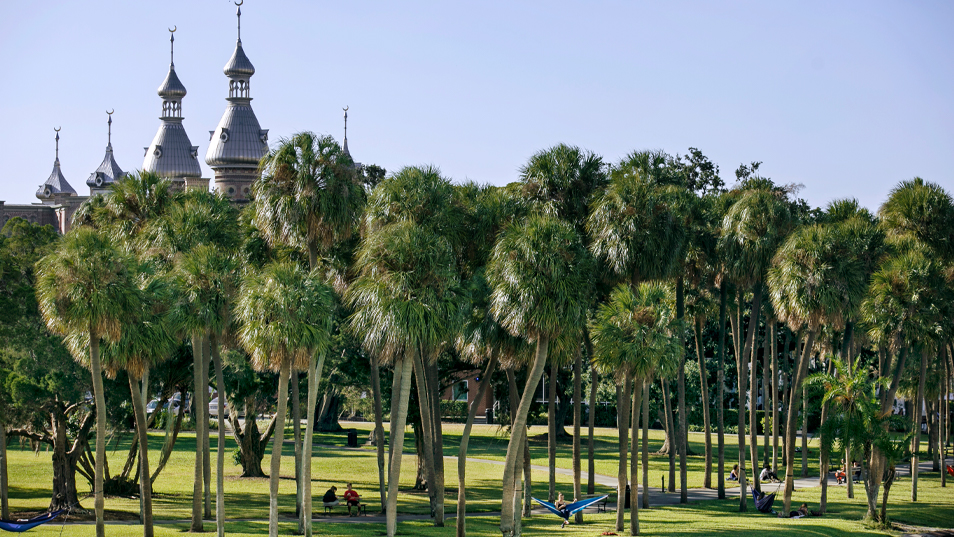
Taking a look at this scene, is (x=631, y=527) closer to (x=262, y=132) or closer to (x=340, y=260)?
(x=340, y=260)

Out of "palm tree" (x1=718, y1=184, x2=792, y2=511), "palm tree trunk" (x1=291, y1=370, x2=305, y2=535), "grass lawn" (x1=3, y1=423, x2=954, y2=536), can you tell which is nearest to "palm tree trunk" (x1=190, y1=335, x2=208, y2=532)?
"grass lawn" (x1=3, y1=423, x2=954, y2=536)

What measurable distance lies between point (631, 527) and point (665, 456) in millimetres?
28558

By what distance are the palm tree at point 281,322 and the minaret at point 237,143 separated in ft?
245

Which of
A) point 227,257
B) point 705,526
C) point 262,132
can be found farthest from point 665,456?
point 262,132

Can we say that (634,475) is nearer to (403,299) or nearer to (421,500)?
(403,299)

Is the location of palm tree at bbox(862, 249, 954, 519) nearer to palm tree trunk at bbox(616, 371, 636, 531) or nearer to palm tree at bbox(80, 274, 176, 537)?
palm tree trunk at bbox(616, 371, 636, 531)

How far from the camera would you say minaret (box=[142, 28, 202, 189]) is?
110m

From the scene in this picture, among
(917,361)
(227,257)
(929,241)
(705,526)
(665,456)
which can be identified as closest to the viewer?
(227,257)

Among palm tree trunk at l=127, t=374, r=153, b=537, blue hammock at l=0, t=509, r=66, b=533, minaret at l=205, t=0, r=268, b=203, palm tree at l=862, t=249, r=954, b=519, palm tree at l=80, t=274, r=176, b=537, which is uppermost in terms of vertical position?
minaret at l=205, t=0, r=268, b=203

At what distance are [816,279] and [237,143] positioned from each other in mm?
75530

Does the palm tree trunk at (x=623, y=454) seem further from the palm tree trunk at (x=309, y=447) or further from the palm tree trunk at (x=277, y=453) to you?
the palm tree trunk at (x=277, y=453)

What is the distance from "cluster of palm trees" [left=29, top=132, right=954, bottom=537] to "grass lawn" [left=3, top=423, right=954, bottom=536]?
5.34 feet

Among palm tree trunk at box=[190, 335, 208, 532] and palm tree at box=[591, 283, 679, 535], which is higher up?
palm tree at box=[591, 283, 679, 535]

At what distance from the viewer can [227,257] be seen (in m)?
30.2
